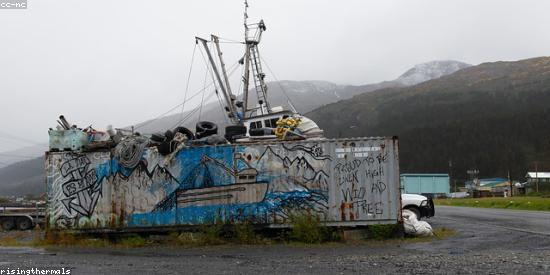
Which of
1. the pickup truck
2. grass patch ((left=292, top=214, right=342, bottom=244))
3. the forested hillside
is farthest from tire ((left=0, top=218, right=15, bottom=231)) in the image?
the forested hillside

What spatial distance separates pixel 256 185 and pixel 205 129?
2.89 m

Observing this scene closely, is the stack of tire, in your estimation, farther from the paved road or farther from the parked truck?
the parked truck

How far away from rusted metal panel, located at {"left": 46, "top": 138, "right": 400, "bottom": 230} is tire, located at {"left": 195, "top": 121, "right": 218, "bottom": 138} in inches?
55.4

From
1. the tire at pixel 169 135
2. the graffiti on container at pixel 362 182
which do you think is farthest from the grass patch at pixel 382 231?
the tire at pixel 169 135

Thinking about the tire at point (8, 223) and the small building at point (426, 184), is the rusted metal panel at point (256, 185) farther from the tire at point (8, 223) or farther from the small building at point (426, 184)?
the small building at point (426, 184)

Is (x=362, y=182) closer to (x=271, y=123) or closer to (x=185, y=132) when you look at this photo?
(x=185, y=132)

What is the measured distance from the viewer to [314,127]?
16203mm

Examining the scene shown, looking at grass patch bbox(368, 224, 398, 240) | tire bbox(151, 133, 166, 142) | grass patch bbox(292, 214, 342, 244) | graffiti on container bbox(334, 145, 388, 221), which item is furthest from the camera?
tire bbox(151, 133, 166, 142)

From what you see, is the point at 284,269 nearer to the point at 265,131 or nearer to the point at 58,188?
the point at 265,131

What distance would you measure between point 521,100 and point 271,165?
162732 mm

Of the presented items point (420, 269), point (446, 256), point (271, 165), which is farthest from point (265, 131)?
point (420, 269)

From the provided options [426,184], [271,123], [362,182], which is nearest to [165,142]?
[362,182]

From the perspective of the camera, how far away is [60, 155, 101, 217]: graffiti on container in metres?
15.3

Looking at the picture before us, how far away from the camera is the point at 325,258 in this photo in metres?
10.5
